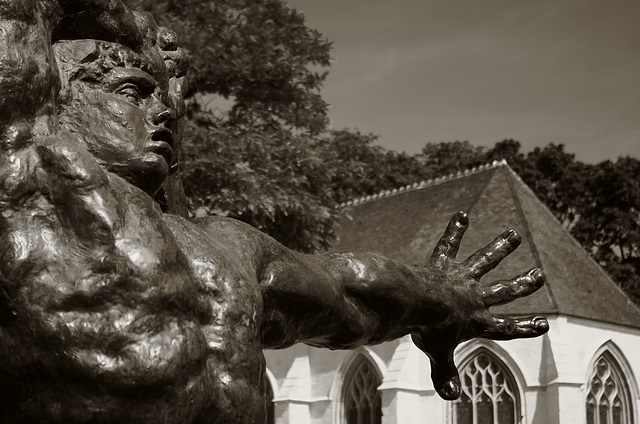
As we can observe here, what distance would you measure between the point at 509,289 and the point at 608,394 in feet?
83.2

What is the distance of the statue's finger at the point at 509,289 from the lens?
255 cm

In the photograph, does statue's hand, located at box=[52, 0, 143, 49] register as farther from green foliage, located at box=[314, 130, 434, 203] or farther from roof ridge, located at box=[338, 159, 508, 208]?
roof ridge, located at box=[338, 159, 508, 208]

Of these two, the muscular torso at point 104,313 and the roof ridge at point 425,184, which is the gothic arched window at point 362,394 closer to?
the roof ridge at point 425,184

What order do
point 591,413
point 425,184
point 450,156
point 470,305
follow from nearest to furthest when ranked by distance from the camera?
1. point 470,305
2. point 591,413
3. point 425,184
4. point 450,156

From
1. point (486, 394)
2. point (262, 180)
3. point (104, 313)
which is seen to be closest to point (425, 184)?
point (486, 394)

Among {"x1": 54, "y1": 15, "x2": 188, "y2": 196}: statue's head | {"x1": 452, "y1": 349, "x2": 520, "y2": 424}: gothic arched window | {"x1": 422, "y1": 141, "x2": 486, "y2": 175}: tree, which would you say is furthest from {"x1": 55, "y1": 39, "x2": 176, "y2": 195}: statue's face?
{"x1": 422, "y1": 141, "x2": 486, "y2": 175}: tree

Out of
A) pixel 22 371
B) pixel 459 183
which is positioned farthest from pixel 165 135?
pixel 459 183

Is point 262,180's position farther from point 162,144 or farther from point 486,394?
point 486,394

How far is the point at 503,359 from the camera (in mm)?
25297

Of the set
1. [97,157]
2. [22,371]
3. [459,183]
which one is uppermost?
[459,183]

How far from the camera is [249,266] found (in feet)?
6.93

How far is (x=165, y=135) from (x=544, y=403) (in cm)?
2400

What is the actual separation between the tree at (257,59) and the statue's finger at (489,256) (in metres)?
13.3

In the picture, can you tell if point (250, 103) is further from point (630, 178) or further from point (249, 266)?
point (630, 178)
